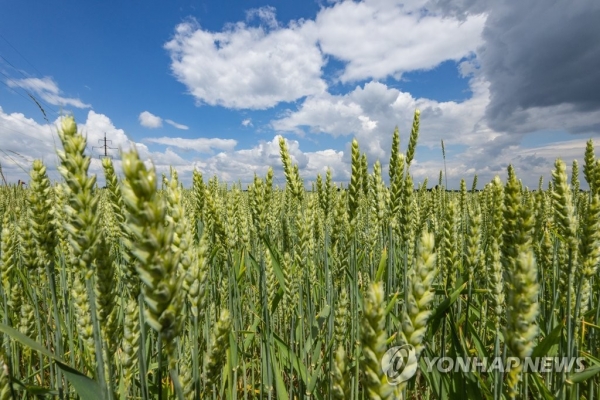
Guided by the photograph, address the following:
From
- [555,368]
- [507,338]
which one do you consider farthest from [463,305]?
[507,338]

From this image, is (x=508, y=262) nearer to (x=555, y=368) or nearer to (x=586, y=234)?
(x=586, y=234)

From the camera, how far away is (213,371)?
4.93 ft

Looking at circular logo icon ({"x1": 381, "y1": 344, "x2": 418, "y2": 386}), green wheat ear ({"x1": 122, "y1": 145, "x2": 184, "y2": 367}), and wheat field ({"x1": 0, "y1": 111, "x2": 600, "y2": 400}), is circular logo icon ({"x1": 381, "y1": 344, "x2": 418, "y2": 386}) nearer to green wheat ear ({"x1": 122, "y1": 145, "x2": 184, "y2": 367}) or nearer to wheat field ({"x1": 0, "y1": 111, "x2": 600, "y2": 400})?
wheat field ({"x1": 0, "y1": 111, "x2": 600, "y2": 400})

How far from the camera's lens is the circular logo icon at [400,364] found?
2.98 ft

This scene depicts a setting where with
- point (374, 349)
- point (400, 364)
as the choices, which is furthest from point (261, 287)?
point (374, 349)

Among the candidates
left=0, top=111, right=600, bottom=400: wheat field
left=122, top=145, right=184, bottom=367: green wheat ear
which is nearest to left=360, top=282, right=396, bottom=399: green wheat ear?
left=0, top=111, right=600, bottom=400: wheat field

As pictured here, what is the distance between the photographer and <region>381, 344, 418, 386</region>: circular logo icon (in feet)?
2.98

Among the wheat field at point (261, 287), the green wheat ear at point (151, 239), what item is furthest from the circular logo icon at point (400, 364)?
the green wheat ear at point (151, 239)

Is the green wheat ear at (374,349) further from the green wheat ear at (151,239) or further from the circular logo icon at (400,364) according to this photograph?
the green wheat ear at (151,239)

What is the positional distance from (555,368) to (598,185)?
50.1 inches

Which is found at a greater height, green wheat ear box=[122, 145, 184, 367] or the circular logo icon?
green wheat ear box=[122, 145, 184, 367]

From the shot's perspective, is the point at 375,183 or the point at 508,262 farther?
the point at 375,183

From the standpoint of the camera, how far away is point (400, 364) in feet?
3.43

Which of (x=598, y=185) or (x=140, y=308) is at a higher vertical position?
(x=598, y=185)
